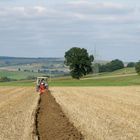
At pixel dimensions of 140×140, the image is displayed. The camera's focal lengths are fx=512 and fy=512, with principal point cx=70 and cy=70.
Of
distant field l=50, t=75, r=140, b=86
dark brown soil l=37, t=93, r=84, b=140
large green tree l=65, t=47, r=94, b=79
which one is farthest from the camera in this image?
large green tree l=65, t=47, r=94, b=79

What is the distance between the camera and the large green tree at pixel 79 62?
463 ft

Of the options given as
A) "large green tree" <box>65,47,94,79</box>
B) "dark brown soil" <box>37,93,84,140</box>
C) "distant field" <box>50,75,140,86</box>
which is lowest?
"distant field" <box>50,75,140,86</box>

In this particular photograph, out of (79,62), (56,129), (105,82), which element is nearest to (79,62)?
(79,62)

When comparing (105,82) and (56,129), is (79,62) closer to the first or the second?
(105,82)

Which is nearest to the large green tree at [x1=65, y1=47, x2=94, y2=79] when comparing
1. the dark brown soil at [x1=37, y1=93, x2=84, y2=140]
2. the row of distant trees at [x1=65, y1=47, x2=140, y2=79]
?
the row of distant trees at [x1=65, y1=47, x2=140, y2=79]

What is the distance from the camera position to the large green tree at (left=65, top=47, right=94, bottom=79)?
141225 millimetres

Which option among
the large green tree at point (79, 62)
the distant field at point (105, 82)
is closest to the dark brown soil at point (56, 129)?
the distant field at point (105, 82)

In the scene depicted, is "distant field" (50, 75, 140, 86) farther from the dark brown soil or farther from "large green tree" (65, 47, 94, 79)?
the dark brown soil

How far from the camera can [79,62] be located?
142 metres

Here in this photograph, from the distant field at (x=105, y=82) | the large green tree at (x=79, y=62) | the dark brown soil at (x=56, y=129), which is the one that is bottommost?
the distant field at (x=105, y=82)

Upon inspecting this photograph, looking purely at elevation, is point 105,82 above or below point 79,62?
below

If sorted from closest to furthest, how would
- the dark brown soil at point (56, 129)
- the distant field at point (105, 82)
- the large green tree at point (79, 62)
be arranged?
the dark brown soil at point (56, 129), the distant field at point (105, 82), the large green tree at point (79, 62)

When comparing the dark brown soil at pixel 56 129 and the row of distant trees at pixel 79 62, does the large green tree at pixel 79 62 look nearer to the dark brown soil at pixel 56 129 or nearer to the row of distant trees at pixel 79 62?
the row of distant trees at pixel 79 62

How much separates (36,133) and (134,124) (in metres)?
4.33
